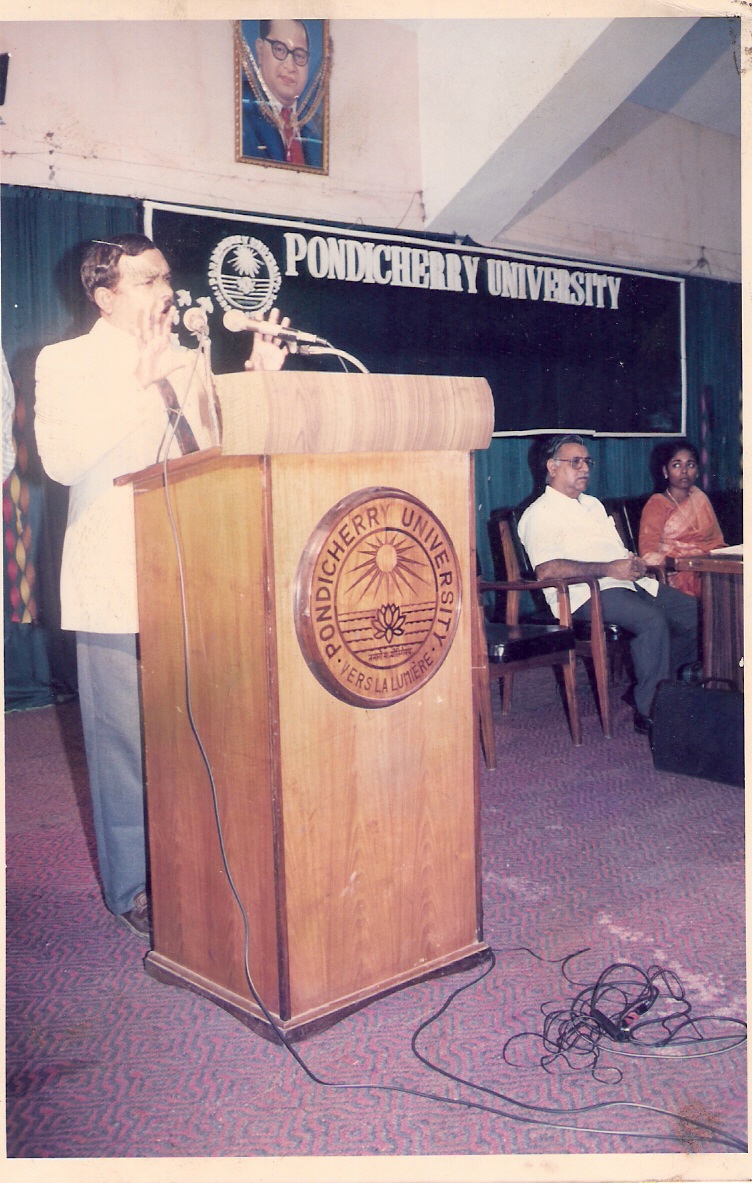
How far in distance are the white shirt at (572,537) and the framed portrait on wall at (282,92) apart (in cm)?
250

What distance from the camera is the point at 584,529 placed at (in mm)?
4004

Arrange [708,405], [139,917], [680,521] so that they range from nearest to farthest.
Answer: [139,917], [680,521], [708,405]

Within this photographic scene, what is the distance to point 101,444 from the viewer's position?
181 centimetres

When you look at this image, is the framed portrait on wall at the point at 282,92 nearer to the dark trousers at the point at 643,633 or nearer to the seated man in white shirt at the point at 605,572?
the seated man in white shirt at the point at 605,572

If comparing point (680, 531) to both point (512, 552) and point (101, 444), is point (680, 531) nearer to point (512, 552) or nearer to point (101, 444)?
point (512, 552)

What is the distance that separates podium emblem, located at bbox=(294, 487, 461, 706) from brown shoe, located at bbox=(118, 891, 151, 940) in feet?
2.76

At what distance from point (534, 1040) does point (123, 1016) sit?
2.38 feet

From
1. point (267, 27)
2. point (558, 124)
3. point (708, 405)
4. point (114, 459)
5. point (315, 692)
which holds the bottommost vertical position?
point (315, 692)

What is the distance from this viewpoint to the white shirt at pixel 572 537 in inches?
151

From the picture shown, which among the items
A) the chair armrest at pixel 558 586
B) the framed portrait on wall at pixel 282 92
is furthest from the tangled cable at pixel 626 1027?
the framed portrait on wall at pixel 282 92

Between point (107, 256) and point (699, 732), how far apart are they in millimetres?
2243

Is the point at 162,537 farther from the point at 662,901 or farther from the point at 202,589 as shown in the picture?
the point at 662,901

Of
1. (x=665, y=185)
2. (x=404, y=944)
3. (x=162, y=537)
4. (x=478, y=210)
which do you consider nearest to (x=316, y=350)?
(x=162, y=537)

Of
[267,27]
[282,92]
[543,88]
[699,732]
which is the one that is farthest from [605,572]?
[267,27]
